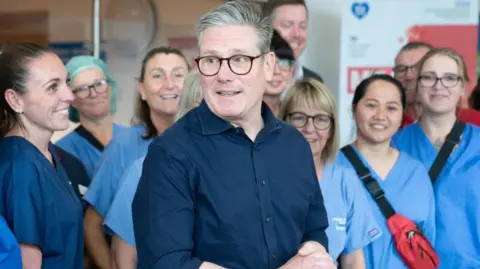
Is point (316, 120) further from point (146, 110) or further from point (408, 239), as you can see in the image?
point (146, 110)

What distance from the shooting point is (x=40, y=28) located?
5.17m

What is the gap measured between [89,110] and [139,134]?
57 centimetres

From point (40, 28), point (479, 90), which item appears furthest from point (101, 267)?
point (40, 28)

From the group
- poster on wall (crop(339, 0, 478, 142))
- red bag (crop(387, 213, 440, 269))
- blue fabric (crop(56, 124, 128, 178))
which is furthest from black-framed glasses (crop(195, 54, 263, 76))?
poster on wall (crop(339, 0, 478, 142))

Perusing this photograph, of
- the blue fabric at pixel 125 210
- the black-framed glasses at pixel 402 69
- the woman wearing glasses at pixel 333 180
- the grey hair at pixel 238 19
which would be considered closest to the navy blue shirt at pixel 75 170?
the blue fabric at pixel 125 210

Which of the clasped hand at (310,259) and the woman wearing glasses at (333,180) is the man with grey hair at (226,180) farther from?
the woman wearing glasses at (333,180)

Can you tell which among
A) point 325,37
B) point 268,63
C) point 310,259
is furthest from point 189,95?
point 325,37

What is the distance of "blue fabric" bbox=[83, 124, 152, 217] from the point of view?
9.21 ft

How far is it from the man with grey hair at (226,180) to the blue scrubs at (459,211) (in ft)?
4.42

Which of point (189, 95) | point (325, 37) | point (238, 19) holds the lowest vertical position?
point (189, 95)

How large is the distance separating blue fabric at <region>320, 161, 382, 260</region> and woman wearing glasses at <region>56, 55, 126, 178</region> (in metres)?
1.25

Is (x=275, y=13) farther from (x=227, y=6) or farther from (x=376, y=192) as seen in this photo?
(x=227, y=6)

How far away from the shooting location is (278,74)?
3154 mm

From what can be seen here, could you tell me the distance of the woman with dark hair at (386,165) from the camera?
9.20 feet
